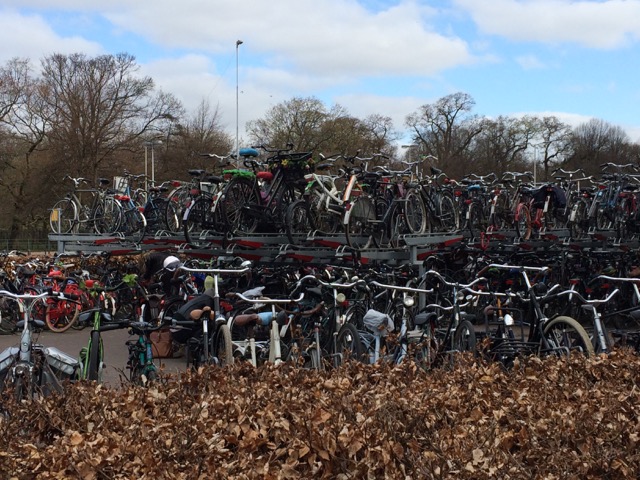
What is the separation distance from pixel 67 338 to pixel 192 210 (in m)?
2.63

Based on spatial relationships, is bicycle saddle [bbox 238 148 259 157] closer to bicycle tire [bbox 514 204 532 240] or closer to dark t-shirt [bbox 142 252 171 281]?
dark t-shirt [bbox 142 252 171 281]

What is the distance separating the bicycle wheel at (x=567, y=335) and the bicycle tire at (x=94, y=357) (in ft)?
11.5

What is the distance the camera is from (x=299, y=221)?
35.4 ft

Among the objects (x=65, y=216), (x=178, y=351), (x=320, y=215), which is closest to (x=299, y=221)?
(x=320, y=215)

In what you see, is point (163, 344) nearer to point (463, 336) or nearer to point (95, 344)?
point (95, 344)

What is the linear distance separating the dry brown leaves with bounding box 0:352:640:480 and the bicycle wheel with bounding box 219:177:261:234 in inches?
254

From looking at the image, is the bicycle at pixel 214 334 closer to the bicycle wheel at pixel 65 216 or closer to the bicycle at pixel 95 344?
the bicycle at pixel 95 344

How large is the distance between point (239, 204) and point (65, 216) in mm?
6010

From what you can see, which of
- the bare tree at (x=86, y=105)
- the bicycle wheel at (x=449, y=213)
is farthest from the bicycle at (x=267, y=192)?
the bare tree at (x=86, y=105)

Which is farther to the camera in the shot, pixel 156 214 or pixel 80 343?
pixel 156 214

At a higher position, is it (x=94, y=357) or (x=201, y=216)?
(x=201, y=216)

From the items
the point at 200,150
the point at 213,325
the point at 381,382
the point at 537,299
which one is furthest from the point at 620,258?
the point at 200,150

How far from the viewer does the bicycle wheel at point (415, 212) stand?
428 inches

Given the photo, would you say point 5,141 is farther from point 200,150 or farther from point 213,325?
point 213,325
